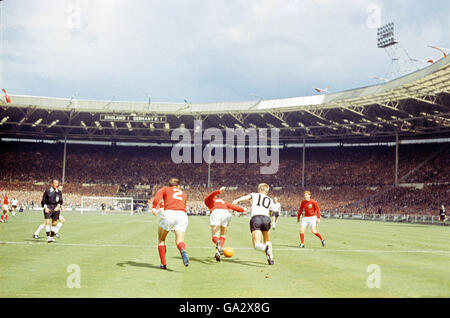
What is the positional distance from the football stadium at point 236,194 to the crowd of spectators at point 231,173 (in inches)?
8.2

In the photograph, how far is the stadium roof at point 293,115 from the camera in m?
46.1

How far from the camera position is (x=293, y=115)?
60156 millimetres

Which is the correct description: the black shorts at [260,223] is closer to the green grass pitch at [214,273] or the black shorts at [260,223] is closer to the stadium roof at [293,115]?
the green grass pitch at [214,273]

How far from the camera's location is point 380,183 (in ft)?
195

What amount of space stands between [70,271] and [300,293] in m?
4.79

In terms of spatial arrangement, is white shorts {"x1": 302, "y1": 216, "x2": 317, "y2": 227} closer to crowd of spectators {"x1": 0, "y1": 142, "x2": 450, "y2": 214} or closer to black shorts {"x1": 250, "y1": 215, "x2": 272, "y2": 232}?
black shorts {"x1": 250, "y1": 215, "x2": 272, "y2": 232}

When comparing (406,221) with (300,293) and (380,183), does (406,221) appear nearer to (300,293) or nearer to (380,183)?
(380,183)

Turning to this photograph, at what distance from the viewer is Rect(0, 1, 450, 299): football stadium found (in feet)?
30.3
